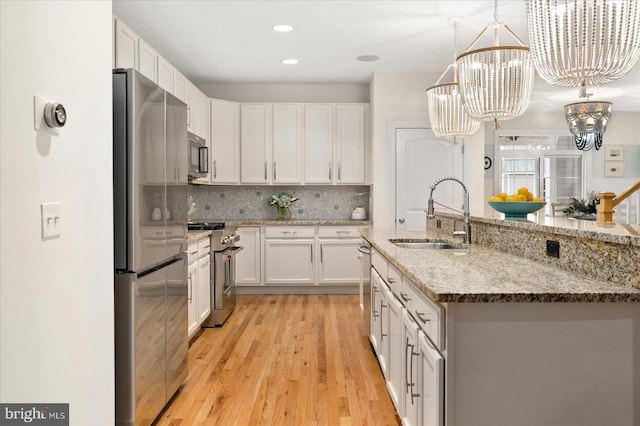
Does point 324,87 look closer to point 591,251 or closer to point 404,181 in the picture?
point 404,181

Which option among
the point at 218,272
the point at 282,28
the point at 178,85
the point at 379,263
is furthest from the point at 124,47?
the point at 379,263

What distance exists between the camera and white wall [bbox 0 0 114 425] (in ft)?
3.96

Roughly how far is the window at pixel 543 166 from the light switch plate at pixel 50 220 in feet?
22.8

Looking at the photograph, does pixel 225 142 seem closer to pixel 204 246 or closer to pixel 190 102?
→ pixel 190 102

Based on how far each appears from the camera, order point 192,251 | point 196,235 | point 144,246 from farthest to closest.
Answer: point 196,235 < point 192,251 < point 144,246

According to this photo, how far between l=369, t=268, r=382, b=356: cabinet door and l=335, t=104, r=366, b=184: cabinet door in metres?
2.64

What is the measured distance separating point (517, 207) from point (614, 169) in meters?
6.28

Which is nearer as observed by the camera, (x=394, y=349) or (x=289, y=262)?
(x=394, y=349)

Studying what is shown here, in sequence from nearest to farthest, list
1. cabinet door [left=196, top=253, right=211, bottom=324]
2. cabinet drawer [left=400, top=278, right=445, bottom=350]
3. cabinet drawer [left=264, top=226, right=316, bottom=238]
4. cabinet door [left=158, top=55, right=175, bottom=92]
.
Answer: cabinet drawer [left=400, top=278, right=445, bottom=350] → cabinet door [left=196, top=253, right=211, bottom=324] → cabinet door [left=158, top=55, right=175, bottom=92] → cabinet drawer [left=264, top=226, right=316, bottom=238]

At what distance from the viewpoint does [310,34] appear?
4145 millimetres

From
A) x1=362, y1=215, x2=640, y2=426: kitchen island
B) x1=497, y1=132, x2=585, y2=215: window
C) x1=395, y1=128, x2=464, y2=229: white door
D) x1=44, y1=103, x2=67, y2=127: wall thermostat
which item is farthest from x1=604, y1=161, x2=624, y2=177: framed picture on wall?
x1=44, y1=103, x2=67, y2=127: wall thermostat

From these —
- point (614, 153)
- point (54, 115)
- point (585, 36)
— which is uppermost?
point (614, 153)

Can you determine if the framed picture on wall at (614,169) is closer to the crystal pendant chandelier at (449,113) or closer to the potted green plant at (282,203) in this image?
the potted green plant at (282,203)

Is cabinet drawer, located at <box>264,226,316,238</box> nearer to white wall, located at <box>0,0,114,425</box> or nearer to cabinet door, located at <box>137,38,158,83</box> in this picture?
cabinet door, located at <box>137,38,158,83</box>
